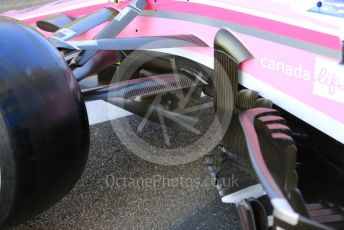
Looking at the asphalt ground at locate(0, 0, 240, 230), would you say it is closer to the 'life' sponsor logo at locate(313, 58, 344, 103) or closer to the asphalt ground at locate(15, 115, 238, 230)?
the asphalt ground at locate(15, 115, 238, 230)

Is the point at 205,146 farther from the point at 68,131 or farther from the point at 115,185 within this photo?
the point at 68,131

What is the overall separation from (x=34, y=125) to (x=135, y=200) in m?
0.95

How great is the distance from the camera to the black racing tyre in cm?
179

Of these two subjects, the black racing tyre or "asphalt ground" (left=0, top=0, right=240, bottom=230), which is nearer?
the black racing tyre

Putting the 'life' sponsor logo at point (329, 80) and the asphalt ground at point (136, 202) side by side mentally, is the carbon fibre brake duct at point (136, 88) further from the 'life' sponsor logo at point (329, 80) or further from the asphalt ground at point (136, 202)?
the 'life' sponsor logo at point (329, 80)

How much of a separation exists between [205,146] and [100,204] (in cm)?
90

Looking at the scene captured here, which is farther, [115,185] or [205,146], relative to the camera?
[205,146]

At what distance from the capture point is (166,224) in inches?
95.1

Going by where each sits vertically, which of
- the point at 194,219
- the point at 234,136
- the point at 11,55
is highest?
the point at 11,55

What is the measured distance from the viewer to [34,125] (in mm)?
1821

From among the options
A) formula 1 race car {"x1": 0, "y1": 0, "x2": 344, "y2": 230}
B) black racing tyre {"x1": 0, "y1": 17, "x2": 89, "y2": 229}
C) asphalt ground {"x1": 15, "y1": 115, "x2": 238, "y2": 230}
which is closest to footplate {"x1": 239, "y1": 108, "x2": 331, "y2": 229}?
formula 1 race car {"x1": 0, "y1": 0, "x2": 344, "y2": 230}

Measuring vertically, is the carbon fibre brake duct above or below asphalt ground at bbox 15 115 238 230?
above

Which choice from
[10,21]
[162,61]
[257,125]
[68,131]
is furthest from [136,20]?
[257,125]

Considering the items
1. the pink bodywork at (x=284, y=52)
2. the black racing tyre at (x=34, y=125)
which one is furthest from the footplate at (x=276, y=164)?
the black racing tyre at (x=34, y=125)
